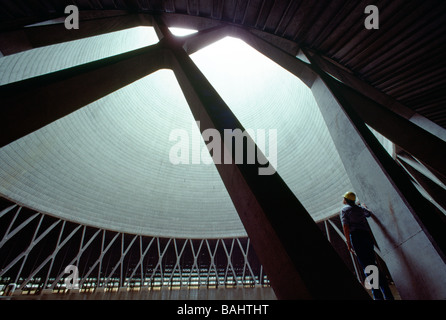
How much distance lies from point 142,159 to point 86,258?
8.76 metres

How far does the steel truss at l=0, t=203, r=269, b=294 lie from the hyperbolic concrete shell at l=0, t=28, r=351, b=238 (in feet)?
3.82

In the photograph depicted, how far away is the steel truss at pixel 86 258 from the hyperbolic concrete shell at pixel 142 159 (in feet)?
3.82

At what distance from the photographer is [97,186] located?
13859 millimetres

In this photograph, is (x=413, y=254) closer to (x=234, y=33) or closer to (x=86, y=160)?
(x=234, y=33)

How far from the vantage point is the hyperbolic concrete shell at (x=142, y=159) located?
11.7 m

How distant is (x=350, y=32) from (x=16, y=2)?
643 centimetres

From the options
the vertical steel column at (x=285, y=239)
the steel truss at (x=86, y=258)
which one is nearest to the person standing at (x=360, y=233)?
the vertical steel column at (x=285, y=239)

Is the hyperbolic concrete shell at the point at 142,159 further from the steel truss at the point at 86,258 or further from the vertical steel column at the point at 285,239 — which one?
the vertical steel column at the point at 285,239

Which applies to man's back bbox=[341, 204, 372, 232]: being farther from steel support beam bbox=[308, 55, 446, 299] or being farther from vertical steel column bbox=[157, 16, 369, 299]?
vertical steel column bbox=[157, 16, 369, 299]

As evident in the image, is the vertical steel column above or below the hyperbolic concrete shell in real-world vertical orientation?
below

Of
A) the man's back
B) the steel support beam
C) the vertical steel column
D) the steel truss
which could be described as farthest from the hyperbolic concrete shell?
the vertical steel column

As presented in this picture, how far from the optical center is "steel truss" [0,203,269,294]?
40.8ft

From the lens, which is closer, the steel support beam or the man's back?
the steel support beam

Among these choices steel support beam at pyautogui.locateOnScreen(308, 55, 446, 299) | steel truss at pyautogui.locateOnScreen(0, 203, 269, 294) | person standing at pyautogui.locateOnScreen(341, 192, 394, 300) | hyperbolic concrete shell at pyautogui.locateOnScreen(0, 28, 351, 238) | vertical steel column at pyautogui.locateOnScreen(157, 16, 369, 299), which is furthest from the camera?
steel truss at pyautogui.locateOnScreen(0, 203, 269, 294)
